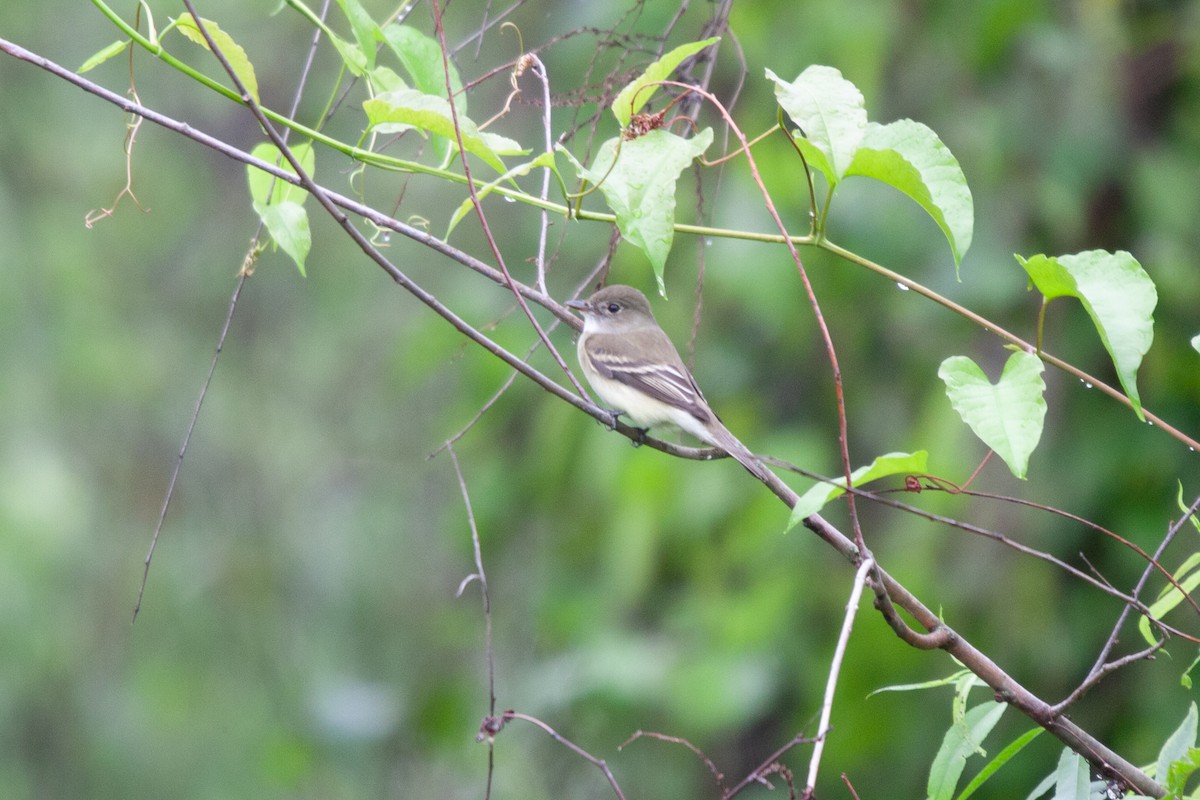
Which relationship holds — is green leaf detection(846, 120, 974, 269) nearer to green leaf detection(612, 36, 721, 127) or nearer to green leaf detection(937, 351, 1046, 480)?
green leaf detection(937, 351, 1046, 480)

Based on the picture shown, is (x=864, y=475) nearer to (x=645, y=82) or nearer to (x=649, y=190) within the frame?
(x=649, y=190)

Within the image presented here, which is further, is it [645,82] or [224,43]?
[224,43]

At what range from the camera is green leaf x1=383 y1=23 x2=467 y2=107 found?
2.37m

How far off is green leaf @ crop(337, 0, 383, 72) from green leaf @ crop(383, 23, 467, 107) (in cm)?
3

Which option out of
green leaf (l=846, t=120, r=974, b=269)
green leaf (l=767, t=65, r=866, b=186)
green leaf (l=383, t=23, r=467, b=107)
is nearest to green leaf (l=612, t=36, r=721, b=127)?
green leaf (l=767, t=65, r=866, b=186)

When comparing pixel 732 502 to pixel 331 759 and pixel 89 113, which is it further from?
pixel 89 113

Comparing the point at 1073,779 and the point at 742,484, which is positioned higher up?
the point at 1073,779

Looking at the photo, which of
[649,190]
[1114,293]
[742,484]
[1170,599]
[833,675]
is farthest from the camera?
[742,484]

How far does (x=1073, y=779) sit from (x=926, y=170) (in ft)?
3.32

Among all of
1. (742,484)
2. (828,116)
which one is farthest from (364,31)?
(742,484)

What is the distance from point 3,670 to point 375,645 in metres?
1.81

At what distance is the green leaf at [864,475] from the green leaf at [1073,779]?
643 millimetres

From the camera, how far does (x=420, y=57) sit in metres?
2.38

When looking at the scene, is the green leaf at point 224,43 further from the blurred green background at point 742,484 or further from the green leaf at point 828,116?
the green leaf at point 828,116
